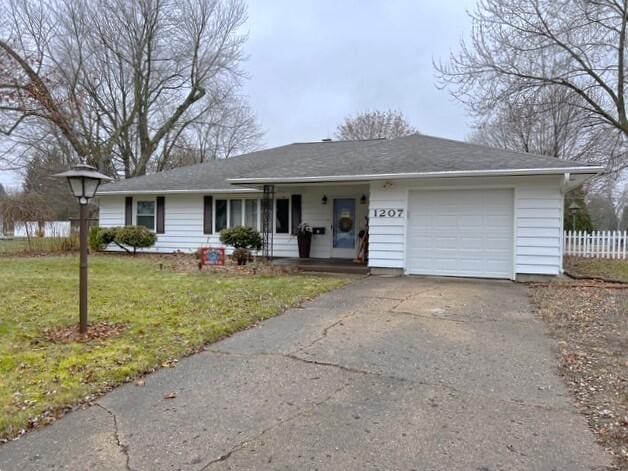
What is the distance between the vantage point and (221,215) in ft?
47.8

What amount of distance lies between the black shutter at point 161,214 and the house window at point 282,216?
14.1 ft

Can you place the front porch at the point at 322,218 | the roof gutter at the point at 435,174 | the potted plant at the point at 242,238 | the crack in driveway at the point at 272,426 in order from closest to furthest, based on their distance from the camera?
the crack in driveway at the point at 272,426, the roof gutter at the point at 435,174, the front porch at the point at 322,218, the potted plant at the point at 242,238

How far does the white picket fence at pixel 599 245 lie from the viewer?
14.6 metres

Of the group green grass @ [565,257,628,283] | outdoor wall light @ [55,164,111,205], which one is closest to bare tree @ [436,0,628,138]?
green grass @ [565,257,628,283]

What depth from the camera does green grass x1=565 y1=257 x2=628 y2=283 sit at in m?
10.6

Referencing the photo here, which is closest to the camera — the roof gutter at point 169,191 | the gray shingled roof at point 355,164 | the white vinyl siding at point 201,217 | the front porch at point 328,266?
the gray shingled roof at point 355,164

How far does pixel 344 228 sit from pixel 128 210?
8.13m

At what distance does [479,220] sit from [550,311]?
11.8ft

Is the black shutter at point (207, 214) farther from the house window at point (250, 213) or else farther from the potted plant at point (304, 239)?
the potted plant at point (304, 239)

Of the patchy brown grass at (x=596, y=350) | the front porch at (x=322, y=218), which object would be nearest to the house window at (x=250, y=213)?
the front porch at (x=322, y=218)

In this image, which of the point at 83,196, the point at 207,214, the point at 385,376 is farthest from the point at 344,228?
the point at 385,376

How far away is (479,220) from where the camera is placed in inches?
386

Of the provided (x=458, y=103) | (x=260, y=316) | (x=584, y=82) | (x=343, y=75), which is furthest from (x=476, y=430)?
(x=343, y=75)

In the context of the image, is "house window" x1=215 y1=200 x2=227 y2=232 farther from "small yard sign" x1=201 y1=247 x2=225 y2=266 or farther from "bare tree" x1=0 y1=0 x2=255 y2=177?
"bare tree" x1=0 y1=0 x2=255 y2=177
